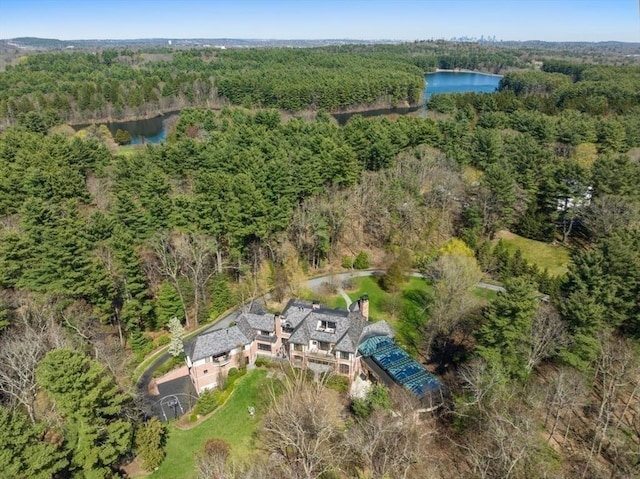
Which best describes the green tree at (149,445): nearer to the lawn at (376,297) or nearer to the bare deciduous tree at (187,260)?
the bare deciduous tree at (187,260)

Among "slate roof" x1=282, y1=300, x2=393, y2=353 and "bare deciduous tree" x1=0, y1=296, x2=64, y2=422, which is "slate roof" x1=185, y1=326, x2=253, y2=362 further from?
"bare deciduous tree" x1=0, y1=296, x2=64, y2=422

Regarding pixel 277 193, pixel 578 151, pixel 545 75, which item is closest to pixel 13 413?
pixel 277 193

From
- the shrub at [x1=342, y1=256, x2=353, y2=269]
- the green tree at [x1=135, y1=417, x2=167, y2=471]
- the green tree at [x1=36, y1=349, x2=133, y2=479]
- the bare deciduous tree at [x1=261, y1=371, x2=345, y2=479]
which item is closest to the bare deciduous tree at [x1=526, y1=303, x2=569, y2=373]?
the bare deciduous tree at [x1=261, y1=371, x2=345, y2=479]

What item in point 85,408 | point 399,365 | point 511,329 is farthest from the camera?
point 399,365

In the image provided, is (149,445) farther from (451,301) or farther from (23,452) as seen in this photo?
(451,301)

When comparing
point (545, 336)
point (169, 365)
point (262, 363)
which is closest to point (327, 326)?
point (262, 363)

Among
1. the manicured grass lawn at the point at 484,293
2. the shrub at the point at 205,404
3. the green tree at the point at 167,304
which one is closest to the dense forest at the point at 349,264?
the green tree at the point at 167,304
